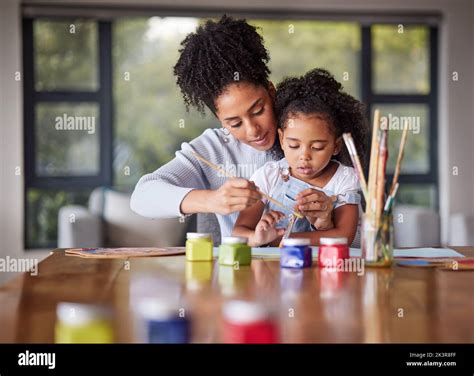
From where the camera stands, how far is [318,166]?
2133mm

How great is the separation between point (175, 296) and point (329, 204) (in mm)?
861

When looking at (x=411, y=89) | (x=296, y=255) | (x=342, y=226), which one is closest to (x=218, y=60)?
(x=342, y=226)

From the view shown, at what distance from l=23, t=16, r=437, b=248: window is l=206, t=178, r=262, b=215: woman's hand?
291 centimetres

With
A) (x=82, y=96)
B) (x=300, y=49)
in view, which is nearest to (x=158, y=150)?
(x=82, y=96)

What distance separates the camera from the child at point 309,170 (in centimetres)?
208

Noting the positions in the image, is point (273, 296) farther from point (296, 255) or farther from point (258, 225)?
point (258, 225)

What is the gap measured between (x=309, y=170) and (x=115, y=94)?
3.19m

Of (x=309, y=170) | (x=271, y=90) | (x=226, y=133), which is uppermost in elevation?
(x=271, y=90)

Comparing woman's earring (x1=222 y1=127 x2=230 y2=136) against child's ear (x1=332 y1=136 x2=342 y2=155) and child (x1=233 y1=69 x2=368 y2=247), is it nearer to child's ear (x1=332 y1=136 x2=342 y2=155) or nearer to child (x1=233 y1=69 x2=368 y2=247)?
child (x1=233 y1=69 x2=368 y2=247)

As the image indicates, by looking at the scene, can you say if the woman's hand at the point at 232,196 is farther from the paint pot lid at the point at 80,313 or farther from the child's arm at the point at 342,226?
the paint pot lid at the point at 80,313

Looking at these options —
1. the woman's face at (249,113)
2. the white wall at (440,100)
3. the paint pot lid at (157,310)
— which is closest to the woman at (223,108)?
the woman's face at (249,113)

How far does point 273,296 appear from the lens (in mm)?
1344
